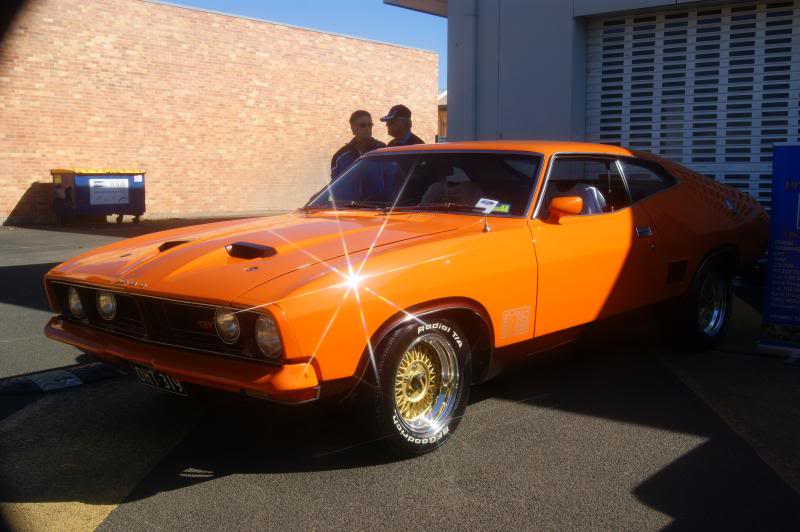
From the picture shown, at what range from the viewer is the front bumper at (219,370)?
3.32 meters

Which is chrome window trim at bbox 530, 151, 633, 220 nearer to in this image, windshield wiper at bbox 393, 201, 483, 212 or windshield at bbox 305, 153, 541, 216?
windshield at bbox 305, 153, 541, 216

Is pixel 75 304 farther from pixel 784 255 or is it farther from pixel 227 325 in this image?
pixel 784 255

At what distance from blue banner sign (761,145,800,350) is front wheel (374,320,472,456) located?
111 inches

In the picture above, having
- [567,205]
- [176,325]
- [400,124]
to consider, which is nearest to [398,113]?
[400,124]

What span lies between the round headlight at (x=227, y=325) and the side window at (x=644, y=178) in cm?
301

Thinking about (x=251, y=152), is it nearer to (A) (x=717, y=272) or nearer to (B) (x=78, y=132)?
(B) (x=78, y=132)

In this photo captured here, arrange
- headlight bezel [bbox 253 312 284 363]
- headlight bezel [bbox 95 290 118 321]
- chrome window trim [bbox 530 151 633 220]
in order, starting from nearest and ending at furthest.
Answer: headlight bezel [bbox 253 312 284 363] → headlight bezel [bbox 95 290 118 321] → chrome window trim [bbox 530 151 633 220]

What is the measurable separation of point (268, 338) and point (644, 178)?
3292 millimetres

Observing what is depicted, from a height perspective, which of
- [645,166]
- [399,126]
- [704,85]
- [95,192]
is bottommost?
[95,192]

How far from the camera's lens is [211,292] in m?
3.50

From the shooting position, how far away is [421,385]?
3.95 meters

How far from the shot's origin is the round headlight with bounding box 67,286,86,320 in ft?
13.8

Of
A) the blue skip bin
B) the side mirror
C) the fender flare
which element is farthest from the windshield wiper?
the blue skip bin

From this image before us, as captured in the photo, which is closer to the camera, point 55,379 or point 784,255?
point 55,379
